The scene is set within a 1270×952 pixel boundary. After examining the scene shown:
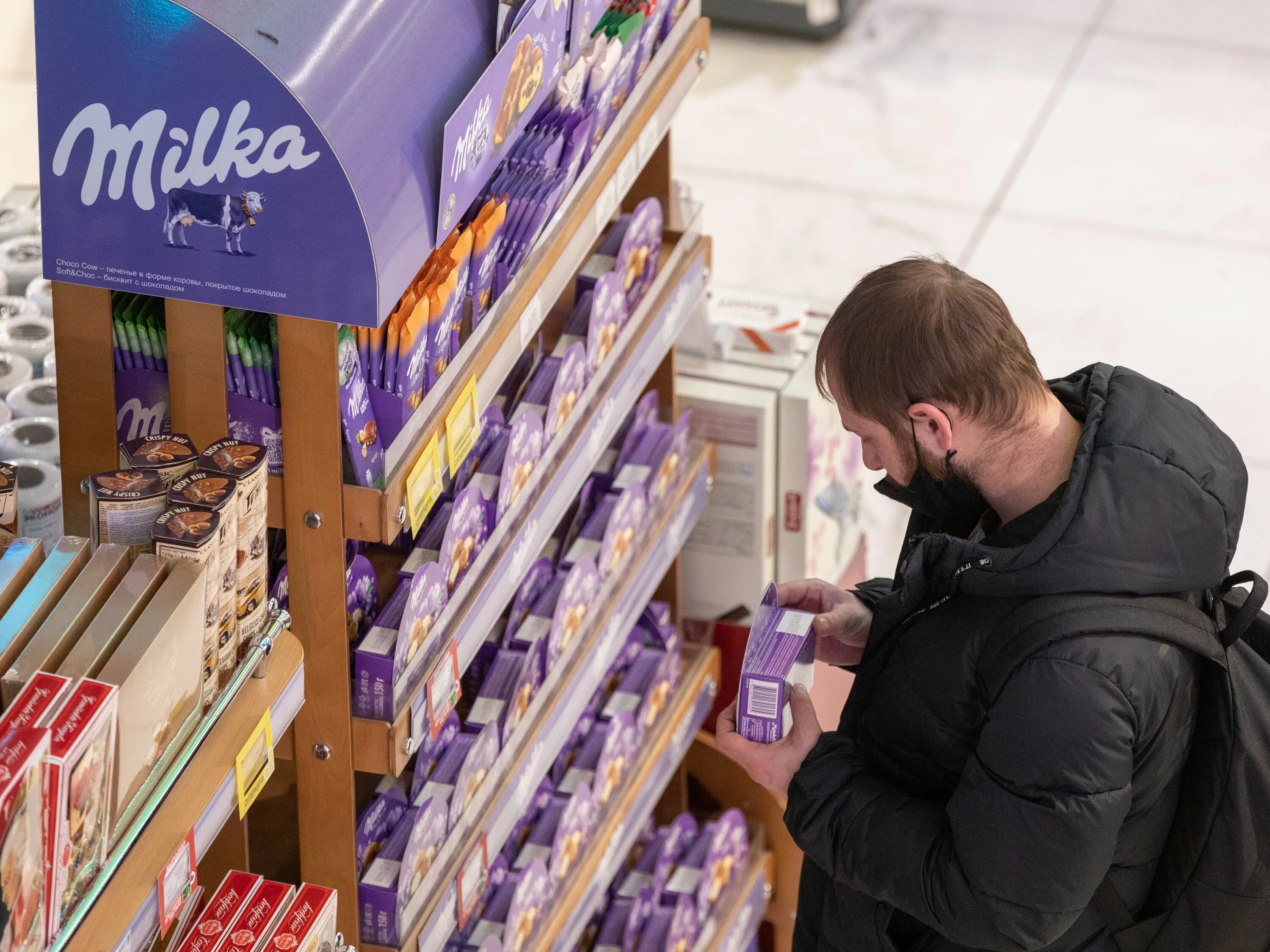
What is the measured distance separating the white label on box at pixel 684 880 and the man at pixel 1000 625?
1.19 metres

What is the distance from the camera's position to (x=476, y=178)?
2.03 m

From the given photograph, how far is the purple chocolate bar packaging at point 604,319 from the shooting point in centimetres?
266

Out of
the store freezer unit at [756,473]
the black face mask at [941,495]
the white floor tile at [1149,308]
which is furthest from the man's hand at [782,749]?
the white floor tile at [1149,308]

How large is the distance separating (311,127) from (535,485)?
3.08 ft

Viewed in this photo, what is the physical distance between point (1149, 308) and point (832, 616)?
3597 millimetres

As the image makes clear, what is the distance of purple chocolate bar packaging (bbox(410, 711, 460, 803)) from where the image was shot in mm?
2396

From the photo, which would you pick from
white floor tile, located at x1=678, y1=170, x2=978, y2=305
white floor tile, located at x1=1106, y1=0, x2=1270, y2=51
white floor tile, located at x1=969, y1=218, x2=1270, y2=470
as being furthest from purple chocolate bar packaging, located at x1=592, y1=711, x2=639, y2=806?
white floor tile, located at x1=1106, y1=0, x2=1270, y2=51

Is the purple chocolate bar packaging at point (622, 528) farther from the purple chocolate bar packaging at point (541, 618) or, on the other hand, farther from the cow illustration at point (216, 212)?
the cow illustration at point (216, 212)

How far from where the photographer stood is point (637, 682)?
127 inches

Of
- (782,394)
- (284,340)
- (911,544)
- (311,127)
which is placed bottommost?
(782,394)

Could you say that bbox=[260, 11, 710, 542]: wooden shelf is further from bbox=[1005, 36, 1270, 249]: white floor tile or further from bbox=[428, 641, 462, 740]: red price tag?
bbox=[1005, 36, 1270, 249]: white floor tile

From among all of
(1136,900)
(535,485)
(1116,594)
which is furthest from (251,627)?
(1136,900)

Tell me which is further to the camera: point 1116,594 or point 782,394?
point 782,394

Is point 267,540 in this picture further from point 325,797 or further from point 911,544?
point 911,544
